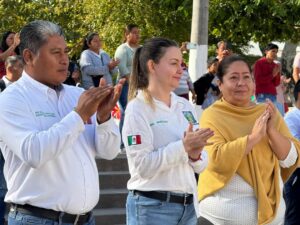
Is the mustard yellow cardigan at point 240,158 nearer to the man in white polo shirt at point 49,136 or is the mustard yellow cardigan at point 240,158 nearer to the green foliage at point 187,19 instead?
the man in white polo shirt at point 49,136

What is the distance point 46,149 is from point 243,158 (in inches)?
61.7

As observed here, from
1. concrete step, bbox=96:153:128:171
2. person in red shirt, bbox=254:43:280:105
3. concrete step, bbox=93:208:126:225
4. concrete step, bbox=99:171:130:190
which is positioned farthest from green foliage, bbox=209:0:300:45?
concrete step, bbox=93:208:126:225

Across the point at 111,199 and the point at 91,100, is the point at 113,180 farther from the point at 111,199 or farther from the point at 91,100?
the point at 91,100

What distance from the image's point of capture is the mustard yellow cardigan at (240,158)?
4.02m

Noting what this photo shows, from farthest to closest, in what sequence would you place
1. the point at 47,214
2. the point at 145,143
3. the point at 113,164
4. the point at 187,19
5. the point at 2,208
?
the point at 187,19, the point at 113,164, the point at 2,208, the point at 145,143, the point at 47,214

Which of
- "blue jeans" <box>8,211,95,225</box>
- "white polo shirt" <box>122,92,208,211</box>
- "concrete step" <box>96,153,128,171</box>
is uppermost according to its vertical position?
"white polo shirt" <box>122,92,208,211</box>

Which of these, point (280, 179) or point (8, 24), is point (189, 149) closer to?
point (280, 179)

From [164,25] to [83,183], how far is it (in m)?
13.6

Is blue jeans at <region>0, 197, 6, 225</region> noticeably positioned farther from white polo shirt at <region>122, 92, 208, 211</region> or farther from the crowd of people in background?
white polo shirt at <region>122, 92, 208, 211</region>

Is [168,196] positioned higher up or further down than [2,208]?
higher up

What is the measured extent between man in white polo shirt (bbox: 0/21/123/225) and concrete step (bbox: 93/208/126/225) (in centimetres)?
353

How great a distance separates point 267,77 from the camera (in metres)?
10.5

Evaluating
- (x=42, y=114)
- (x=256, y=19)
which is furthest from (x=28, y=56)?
(x=256, y=19)

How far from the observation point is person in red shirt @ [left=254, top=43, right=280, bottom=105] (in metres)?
10.5
